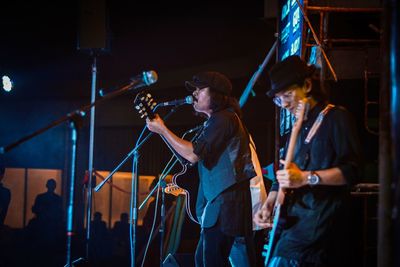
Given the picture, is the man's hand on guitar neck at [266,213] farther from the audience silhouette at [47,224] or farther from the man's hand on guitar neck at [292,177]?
the audience silhouette at [47,224]

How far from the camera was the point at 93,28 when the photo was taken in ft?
24.7

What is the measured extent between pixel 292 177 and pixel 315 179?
0.16m

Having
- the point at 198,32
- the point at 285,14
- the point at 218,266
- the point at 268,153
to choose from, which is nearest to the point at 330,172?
the point at 218,266

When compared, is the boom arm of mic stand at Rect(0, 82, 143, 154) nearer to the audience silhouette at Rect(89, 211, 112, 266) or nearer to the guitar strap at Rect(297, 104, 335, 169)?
the guitar strap at Rect(297, 104, 335, 169)

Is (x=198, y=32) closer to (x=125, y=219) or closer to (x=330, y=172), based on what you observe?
(x=125, y=219)

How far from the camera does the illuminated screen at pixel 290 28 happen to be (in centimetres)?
588

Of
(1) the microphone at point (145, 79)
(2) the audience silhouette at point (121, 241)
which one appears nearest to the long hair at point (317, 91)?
(1) the microphone at point (145, 79)

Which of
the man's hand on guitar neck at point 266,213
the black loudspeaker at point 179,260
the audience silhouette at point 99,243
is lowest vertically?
the audience silhouette at point 99,243

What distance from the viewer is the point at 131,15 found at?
11.1 m

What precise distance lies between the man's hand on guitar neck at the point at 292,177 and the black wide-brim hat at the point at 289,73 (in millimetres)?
631

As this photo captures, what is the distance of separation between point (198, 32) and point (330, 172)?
8.67 metres

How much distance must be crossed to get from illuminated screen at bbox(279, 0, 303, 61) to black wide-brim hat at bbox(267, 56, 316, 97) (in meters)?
2.15

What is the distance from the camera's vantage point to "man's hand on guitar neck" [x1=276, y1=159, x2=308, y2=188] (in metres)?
3.26

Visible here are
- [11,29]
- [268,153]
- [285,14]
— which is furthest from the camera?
[11,29]
